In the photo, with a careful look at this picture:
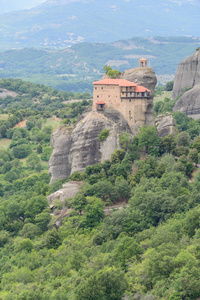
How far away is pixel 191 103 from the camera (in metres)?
115

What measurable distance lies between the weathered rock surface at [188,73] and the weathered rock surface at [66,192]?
2221 inches

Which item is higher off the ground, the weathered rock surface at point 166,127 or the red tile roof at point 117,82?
the red tile roof at point 117,82

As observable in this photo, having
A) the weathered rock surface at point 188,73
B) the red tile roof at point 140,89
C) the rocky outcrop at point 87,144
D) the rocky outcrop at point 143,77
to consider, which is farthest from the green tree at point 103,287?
the weathered rock surface at point 188,73

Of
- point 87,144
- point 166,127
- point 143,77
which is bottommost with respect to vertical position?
point 87,144

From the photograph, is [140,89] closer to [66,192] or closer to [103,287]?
[66,192]

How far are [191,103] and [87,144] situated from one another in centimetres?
4341

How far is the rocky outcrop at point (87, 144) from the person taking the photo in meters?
75.6

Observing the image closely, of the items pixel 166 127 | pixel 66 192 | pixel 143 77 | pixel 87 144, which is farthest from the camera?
pixel 166 127

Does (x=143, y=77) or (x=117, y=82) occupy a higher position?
(x=143, y=77)

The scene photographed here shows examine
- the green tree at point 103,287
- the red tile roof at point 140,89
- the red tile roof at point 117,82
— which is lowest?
the green tree at point 103,287

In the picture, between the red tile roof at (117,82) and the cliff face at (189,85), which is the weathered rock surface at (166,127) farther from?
the cliff face at (189,85)

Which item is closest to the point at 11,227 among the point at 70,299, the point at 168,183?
the point at 168,183

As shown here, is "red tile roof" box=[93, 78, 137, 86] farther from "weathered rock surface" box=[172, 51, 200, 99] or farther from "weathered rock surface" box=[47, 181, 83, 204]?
"weathered rock surface" box=[172, 51, 200, 99]

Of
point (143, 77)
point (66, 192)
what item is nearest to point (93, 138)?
point (66, 192)
